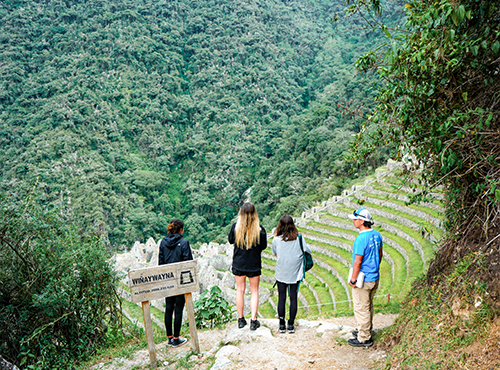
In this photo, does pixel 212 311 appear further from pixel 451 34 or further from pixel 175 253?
pixel 451 34

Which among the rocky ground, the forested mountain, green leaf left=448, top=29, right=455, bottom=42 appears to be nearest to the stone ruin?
the rocky ground

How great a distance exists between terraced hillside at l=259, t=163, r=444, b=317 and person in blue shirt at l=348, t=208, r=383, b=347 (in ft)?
17.4

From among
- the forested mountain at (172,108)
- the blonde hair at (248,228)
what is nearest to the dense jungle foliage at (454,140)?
the blonde hair at (248,228)

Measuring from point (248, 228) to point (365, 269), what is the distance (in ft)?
4.51

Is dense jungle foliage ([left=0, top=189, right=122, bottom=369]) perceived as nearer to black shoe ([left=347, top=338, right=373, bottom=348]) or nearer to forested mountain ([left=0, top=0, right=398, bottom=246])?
black shoe ([left=347, top=338, right=373, bottom=348])

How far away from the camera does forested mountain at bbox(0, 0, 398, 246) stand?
46.0m

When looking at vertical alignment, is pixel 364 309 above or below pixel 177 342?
above

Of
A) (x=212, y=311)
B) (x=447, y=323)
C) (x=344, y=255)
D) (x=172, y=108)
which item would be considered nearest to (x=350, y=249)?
(x=344, y=255)

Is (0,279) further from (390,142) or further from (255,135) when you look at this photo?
(255,135)

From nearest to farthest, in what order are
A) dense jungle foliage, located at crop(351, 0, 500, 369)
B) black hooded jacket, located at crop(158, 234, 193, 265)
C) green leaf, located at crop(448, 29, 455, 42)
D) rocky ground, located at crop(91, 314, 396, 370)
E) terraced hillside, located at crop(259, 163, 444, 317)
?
green leaf, located at crop(448, 29, 455, 42)
dense jungle foliage, located at crop(351, 0, 500, 369)
rocky ground, located at crop(91, 314, 396, 370)
black hooded jacket, located at crop(158, 234, 193, 265)
terraced hillside, located at crop(259, 163, 444, 317)

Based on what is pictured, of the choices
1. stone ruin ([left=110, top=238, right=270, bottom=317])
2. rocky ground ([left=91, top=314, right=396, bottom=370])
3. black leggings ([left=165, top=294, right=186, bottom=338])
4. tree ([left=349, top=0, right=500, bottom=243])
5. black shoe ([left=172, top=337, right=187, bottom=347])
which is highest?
tree ([left=349, top=0, right=500, bottom=243])

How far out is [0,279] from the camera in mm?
3859

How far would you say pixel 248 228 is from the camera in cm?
367

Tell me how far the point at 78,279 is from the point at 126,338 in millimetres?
1160
